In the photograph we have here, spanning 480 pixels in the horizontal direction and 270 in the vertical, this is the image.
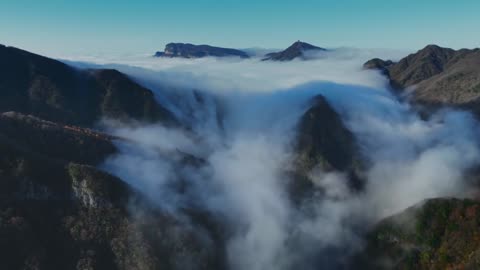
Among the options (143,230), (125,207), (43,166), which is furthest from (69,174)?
(143,230)

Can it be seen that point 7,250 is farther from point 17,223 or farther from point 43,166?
point 43,166

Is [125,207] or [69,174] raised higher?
[69,174]

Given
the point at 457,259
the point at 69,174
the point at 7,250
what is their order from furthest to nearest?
1. the point at 457,259
2. the point at 69,174
3. the point at 7,250

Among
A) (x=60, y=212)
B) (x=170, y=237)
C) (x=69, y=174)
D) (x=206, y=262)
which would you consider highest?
(x=69, y=174)

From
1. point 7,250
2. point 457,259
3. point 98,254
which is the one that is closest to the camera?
point 7,250

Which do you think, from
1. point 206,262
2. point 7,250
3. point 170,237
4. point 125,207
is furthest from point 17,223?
point 206,262

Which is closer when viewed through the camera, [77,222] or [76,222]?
[76,222]

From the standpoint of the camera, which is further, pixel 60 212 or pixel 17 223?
pixel 60 212

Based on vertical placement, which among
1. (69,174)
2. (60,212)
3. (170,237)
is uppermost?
(69,174)

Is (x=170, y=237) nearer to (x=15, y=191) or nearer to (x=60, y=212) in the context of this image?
(x=60, y=212)
